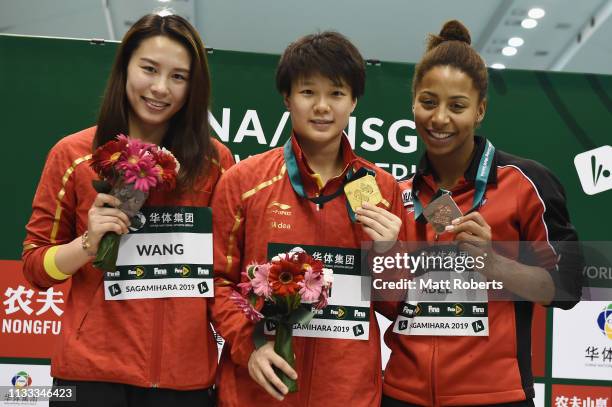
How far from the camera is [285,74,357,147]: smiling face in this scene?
7.29ft

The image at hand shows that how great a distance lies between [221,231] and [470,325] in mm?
918

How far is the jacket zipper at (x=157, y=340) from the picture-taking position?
7.07ft

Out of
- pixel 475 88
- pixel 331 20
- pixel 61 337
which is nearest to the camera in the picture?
pixel 61 337

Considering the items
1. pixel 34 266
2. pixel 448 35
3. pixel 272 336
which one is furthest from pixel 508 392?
pixel 34 266

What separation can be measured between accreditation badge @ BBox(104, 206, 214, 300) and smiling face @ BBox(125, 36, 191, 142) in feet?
1.17

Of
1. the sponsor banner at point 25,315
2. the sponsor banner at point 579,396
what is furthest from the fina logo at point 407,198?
the sponsor banner at point 25,315

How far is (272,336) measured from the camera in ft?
6.77

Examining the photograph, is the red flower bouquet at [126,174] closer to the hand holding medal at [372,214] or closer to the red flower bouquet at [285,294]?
the red flower bouquet at [285,294]

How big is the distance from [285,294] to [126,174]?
0.62 meters

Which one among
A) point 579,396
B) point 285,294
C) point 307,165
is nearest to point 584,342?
point 579,396

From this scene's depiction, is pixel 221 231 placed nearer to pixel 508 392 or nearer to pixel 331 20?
pixel 508 392

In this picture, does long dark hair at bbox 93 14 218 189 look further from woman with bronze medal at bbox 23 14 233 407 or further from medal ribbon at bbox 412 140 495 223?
medal ribbon at bbox 412 140 495 223

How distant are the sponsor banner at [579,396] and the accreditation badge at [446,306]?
195 centimetres

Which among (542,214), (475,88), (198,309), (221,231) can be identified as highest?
(475,88)
